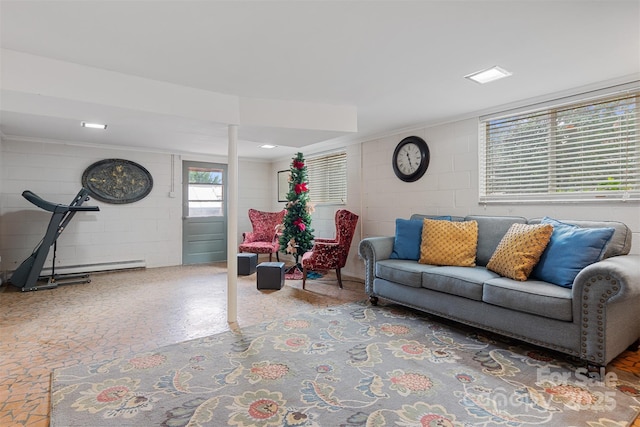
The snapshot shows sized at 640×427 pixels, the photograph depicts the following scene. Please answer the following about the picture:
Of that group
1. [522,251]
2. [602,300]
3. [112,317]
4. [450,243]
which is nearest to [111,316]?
[112,317]

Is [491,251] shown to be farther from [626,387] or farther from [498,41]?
[498,41]

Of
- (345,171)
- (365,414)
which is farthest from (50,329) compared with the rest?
(345,171)

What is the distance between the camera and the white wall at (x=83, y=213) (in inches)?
189

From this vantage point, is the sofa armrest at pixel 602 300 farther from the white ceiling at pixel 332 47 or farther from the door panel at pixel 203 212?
the door panel at pixel 203 212

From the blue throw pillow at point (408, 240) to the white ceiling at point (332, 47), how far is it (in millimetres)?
1306

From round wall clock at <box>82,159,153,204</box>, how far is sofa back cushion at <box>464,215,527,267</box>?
5262 millimetres

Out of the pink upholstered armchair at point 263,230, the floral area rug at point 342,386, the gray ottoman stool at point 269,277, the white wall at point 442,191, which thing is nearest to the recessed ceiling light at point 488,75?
the white wall at point 442,191

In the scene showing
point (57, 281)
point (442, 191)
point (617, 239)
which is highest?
point (442, 191)

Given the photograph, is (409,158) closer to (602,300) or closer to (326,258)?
(326,258)

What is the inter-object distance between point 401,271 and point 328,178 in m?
2.91

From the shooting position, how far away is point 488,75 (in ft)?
8.94

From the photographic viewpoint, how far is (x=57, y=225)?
443 centimetres

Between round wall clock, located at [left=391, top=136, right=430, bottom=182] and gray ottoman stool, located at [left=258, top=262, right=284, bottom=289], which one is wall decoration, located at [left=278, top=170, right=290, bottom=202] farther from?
round wall clock, located at [left=391, top=136, right=430, bottom=182]

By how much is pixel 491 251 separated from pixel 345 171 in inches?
110
